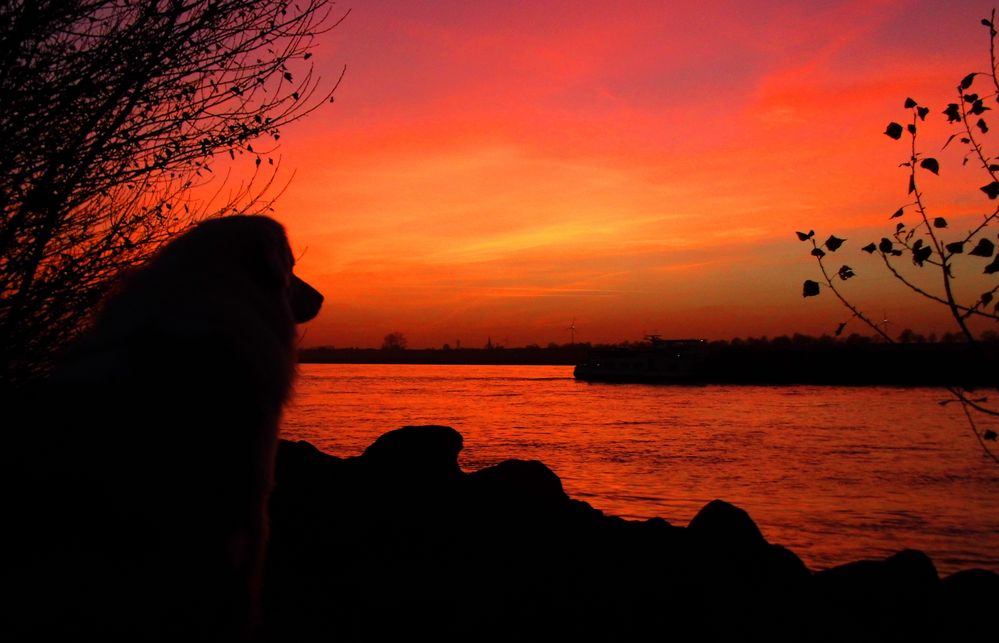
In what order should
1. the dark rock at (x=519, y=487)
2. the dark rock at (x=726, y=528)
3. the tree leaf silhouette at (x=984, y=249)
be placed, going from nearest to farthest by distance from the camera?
the tree leaf silhouette at (x=984, y=249) < the dark rock at (x=726, y=528) < the dark rock at (x=519, y=487)

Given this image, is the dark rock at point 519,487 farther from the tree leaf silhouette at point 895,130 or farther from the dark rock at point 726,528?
the tree leaf silhouette at point 895,130

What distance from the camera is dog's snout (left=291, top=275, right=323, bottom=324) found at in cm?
396

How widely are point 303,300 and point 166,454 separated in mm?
1549

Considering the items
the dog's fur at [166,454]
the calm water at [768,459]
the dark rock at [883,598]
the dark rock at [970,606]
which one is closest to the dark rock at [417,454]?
the calm water at [768,459]

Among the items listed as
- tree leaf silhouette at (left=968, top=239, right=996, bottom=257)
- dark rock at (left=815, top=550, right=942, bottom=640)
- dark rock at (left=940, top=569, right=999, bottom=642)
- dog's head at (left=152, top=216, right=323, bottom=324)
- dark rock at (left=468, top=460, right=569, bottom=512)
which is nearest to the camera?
dog's head at (left=152, top=216, right=323, bottom=324)

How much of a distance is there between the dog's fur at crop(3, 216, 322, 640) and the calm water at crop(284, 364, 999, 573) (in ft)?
2.18

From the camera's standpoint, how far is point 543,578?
597 centimetres

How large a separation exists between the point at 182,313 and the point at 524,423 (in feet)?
111

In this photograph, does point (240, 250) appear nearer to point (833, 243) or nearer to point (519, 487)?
point (833, 243)

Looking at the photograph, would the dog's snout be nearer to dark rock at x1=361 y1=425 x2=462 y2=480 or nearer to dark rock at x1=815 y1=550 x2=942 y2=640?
dark rock at x1=815 y1=550 x2=942 y2=640

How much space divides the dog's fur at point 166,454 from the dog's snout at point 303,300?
87cm

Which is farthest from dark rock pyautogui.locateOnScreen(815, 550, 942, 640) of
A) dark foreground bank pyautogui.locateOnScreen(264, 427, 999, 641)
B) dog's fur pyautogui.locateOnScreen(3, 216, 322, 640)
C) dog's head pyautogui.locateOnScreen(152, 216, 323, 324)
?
dog's head pyautogui.locateOnScreen(152, 216, 323, 324)

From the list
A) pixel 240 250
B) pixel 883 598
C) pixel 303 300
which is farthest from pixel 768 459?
pixel 240 250

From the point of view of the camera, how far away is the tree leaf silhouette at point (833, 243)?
4.98 meters
